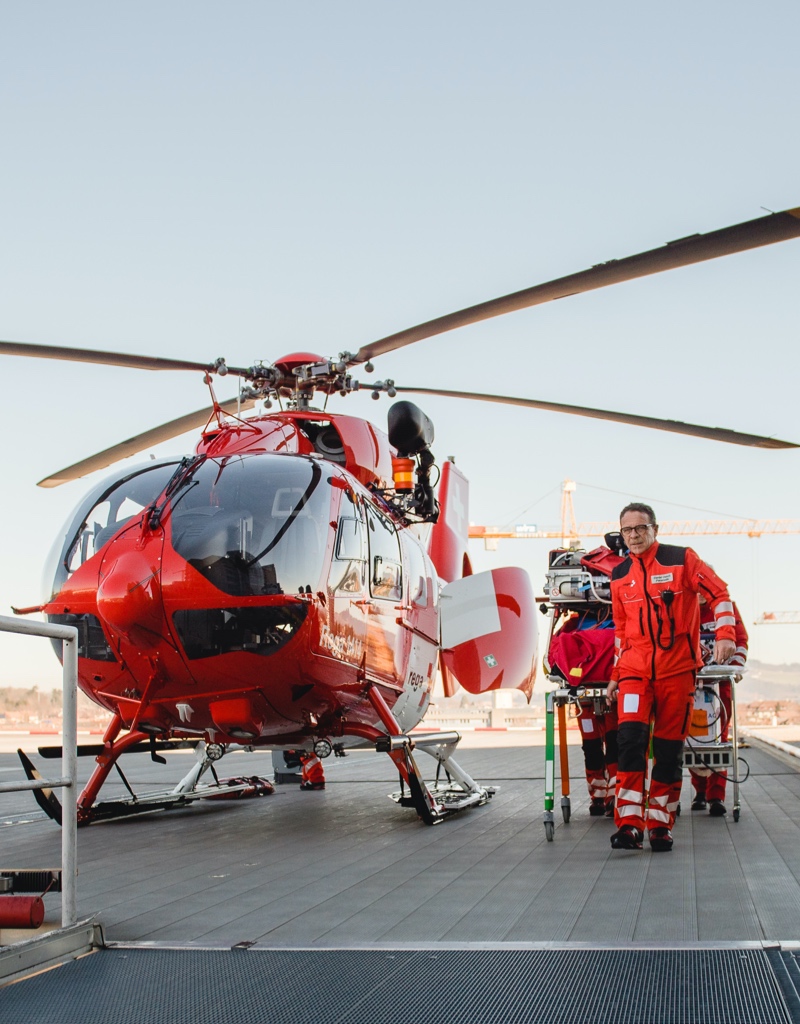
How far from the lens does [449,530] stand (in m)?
10.5

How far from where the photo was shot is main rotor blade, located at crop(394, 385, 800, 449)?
7.38 m

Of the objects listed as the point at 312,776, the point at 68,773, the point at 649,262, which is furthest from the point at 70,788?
the point at 312,776

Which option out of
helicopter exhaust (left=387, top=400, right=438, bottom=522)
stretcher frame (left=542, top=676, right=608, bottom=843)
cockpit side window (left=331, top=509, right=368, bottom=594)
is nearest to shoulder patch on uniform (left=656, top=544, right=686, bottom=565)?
stretcher frame (left=542, top=676, right=608, bottom=843)

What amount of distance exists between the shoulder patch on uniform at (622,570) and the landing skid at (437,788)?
2.08 metres

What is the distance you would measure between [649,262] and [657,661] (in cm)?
229

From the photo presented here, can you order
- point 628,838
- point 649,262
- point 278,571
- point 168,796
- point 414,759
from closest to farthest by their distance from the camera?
point 649,262
point 628,838
point 278,571
point 414,759
point 168,796

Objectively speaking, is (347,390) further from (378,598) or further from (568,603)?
(568,603)

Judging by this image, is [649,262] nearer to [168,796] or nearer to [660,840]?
[660,840]

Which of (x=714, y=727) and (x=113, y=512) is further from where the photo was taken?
(x=714, y=727)

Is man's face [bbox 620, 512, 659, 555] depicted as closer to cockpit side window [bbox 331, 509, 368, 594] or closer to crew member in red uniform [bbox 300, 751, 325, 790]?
cockpit side window [bbox 331, 509, 368, 594]

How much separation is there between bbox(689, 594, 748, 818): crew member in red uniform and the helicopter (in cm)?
139

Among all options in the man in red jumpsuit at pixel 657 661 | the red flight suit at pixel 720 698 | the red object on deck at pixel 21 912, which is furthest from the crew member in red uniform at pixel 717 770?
the red object on deck at pixel 21 912

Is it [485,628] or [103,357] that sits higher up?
[103,357]

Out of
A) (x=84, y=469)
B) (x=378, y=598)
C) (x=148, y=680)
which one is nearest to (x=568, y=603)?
(x=378, y=598)
